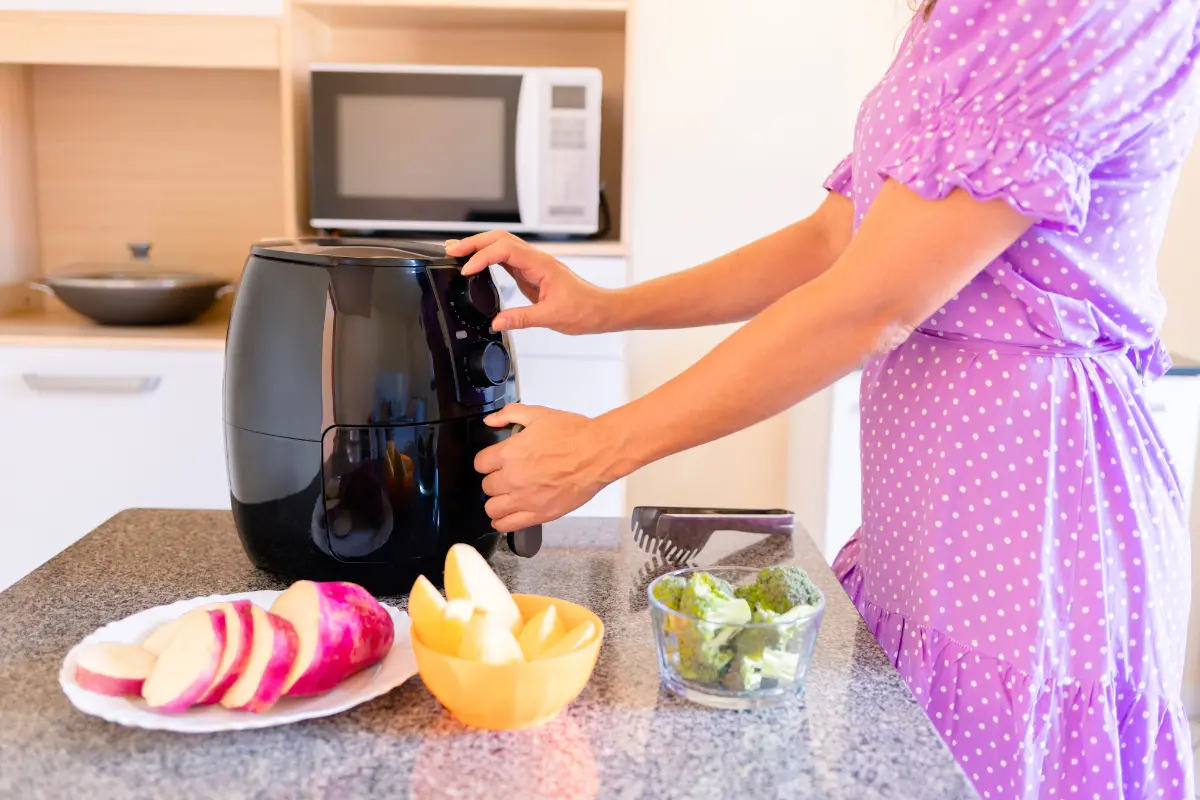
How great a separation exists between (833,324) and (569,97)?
4.23ft

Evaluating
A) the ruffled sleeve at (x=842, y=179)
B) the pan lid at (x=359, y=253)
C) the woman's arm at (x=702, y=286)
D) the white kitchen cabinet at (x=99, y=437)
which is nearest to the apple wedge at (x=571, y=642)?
the pan lid at (x=359, y=253)

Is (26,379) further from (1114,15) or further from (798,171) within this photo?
(1114,15)

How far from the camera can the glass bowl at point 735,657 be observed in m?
0.63

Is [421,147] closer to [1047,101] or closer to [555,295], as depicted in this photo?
[555,295]

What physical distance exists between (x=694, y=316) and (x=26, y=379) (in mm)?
1437

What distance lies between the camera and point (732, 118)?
233 cm

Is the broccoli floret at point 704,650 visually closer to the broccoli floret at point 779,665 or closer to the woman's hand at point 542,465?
the broccoli floret at point 779,665

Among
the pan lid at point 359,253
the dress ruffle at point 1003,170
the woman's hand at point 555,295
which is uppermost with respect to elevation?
the dress ruffle at point 1003,170

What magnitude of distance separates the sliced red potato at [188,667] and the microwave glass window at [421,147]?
4.69ft

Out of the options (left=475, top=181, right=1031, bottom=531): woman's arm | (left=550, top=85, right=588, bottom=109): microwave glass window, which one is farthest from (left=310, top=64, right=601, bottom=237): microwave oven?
(left=475, top=181, right=1031, bottom=531): woman's arm

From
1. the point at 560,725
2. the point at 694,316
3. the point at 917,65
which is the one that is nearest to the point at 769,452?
the point at 694,316

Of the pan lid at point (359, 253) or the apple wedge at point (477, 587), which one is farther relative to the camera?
the pan lid at point (359, 253)

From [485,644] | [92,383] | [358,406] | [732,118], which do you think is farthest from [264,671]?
[732,118]

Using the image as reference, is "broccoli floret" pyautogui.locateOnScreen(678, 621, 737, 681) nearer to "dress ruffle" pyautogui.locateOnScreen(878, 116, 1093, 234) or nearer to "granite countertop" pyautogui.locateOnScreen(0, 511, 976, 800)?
"granite countertop" pyautogui.locateOnScreen(0, 511, 976, 800)
